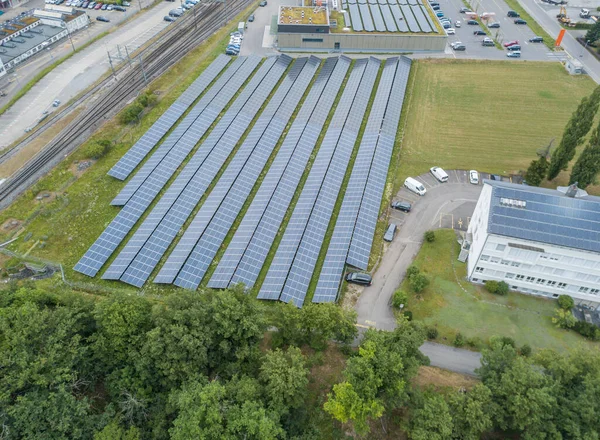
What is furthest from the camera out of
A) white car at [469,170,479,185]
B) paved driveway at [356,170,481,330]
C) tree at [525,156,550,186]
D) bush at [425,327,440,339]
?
white car at [469,170,479,185]

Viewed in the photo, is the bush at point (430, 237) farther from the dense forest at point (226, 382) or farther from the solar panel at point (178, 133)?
the solar panel at point (178, 133)

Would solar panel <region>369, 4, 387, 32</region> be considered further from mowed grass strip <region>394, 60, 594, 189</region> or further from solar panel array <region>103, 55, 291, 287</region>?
solar panel array <region>103, 55, 291, 287</region>

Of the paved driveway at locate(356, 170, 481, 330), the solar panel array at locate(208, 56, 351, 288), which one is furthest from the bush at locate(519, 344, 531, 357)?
the solar panel array at locate(208, 56, 351, 288)

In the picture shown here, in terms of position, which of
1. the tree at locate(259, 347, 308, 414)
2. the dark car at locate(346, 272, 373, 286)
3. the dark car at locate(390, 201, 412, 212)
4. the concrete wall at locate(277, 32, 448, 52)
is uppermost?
the concrete wall at locate(277, 32, 448, 52)

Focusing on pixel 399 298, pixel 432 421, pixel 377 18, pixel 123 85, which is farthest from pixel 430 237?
pixel 377 18

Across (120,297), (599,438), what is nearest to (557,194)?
(599,438)

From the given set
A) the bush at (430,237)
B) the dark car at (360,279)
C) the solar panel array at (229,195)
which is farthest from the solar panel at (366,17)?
the dark car at (360,279)

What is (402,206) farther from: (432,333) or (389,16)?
(389,16)
